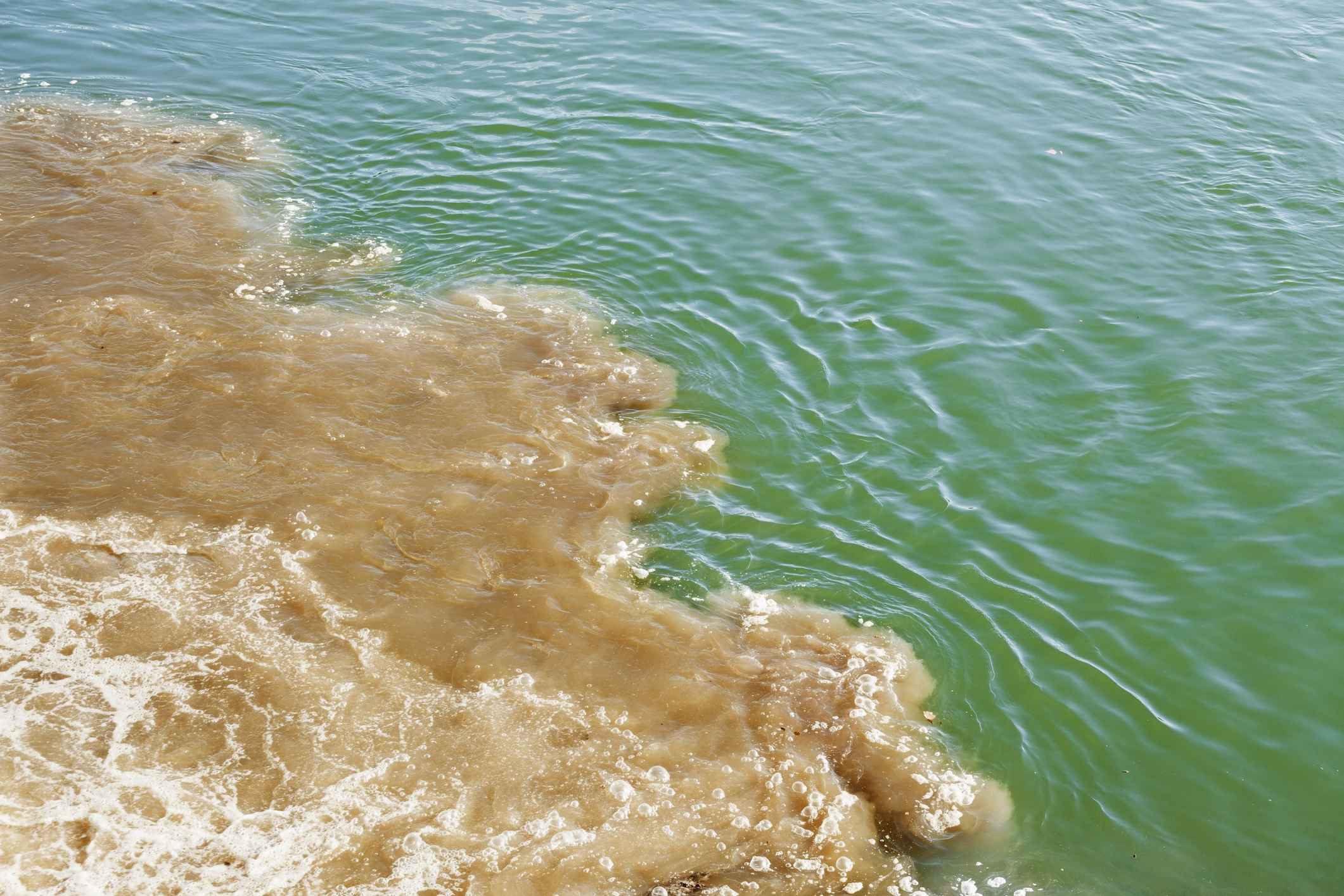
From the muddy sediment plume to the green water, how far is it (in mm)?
506

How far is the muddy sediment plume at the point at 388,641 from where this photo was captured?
4.66 m

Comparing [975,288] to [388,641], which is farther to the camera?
[975,288]

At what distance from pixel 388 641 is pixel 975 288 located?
6.35 meters

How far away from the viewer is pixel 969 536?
684cm

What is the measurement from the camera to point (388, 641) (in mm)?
5676

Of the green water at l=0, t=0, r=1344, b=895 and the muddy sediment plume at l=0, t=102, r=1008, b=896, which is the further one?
the green water at l=0, t=0, r=1344, b=895

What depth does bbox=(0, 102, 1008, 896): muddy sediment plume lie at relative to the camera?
4660 millimetres

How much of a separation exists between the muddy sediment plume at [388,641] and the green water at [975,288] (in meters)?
0.51

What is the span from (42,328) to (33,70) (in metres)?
7.22

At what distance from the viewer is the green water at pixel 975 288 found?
5.79 meters

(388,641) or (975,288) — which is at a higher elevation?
(975,288)

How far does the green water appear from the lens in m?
5.79

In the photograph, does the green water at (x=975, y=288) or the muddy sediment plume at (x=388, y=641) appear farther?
the green water at (x=975, y=288)

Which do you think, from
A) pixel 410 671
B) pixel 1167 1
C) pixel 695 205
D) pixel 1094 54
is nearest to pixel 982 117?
pixel 1094 54
